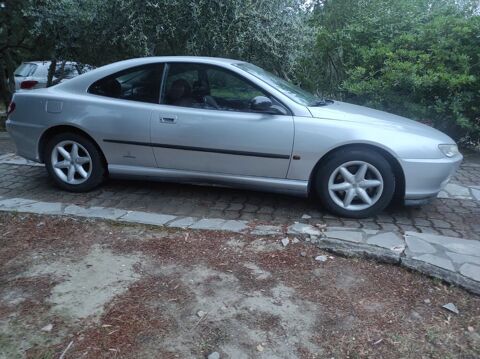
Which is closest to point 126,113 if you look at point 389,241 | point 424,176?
point 389,241

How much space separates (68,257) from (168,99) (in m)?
1.86

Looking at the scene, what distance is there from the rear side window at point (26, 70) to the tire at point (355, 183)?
36.5 feet

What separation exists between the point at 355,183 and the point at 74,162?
2.98 meters

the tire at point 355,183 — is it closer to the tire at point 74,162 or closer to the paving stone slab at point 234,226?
the paving stone slab at point 234,226

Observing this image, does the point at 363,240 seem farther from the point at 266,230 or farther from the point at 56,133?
the point at 56,133

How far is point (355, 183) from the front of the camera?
13.6 ft

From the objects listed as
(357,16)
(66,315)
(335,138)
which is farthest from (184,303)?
(357,16)

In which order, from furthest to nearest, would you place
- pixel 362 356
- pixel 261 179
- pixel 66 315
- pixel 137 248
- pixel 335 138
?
1. pixel 261 179
2. pixel 335 138
3. pixel 137 248
4. pixel 66 315
5. pixel 362 356

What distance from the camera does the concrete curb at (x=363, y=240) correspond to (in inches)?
126

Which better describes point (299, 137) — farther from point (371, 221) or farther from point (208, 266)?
point (208, 266)

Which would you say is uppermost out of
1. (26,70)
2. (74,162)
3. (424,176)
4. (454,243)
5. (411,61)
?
(411,61)

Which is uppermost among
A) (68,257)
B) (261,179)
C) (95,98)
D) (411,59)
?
(411,59)

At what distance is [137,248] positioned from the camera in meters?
3.60

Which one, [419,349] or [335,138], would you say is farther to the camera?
Answer: [335,138]
